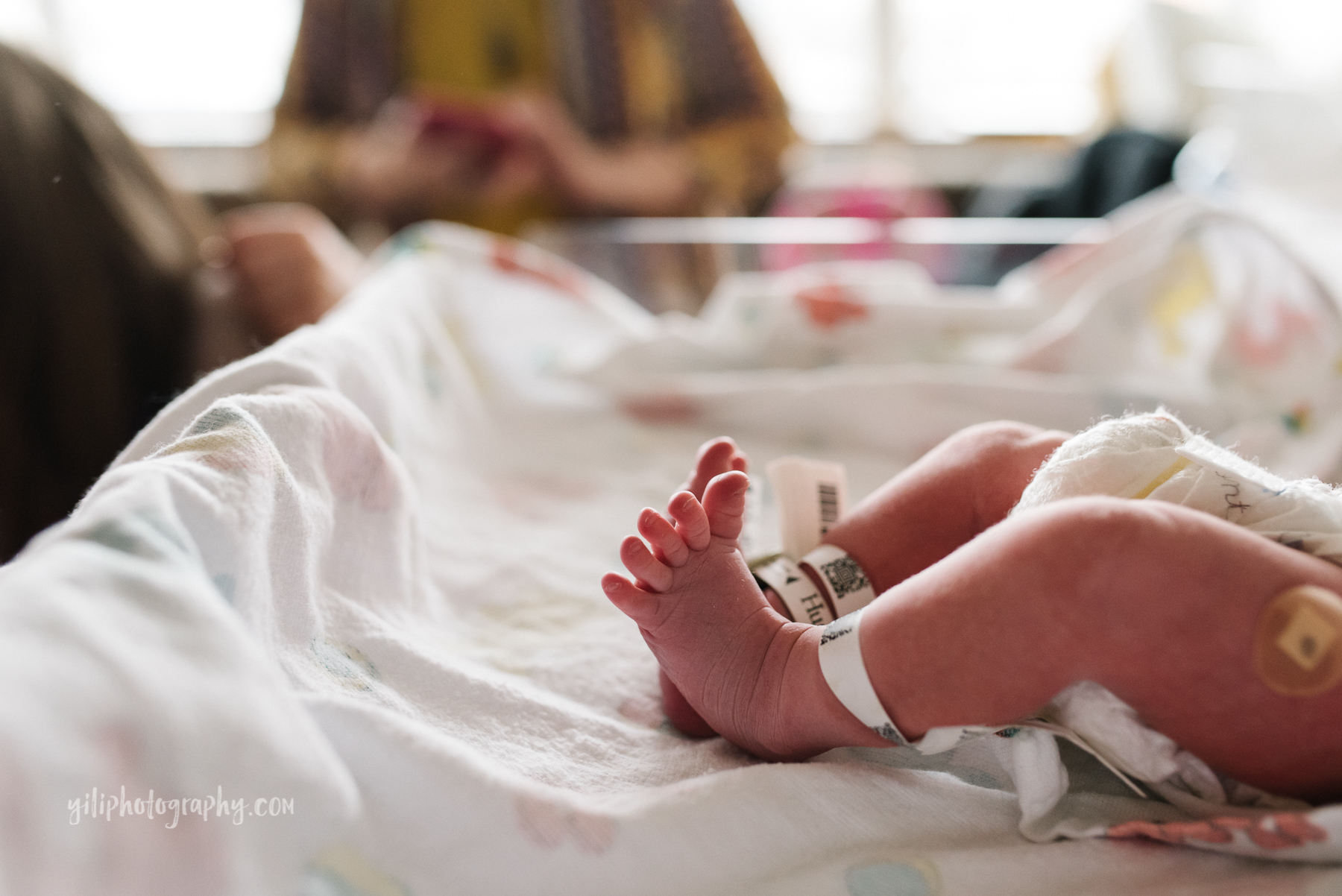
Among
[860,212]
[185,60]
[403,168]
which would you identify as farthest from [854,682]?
[185,60]

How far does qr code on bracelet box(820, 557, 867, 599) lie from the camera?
44cm

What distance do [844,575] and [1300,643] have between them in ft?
0.61

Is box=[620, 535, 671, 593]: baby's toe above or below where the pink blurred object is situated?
below

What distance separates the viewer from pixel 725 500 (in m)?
0.38

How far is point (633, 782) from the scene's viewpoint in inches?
14.3

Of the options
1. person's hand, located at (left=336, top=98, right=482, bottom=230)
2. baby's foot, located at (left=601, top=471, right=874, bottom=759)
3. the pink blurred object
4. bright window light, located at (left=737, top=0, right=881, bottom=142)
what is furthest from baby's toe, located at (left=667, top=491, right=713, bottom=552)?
bright window light, located at (left=737, top=0, right=881, bottom=142)

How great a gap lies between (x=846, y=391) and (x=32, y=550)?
582mm

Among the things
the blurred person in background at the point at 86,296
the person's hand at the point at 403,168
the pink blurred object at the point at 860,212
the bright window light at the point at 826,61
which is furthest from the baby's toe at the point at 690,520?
the bright window light at the point at 826,61

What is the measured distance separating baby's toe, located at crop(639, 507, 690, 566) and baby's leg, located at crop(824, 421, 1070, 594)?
0.12m

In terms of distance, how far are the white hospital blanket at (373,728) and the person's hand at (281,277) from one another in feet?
0.94

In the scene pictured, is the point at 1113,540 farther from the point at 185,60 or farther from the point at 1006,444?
the point at 185,60

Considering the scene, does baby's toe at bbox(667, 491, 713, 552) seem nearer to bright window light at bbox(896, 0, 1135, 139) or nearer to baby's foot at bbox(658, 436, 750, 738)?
baby's foot at bbox(658, 436, 750, 738)

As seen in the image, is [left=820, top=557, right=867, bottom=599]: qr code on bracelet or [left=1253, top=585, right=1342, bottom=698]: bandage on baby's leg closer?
[left=1253, top=585, right=1342, bottom=698]: bandage on baby's leg

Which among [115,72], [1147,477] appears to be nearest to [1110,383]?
[1147,477]
